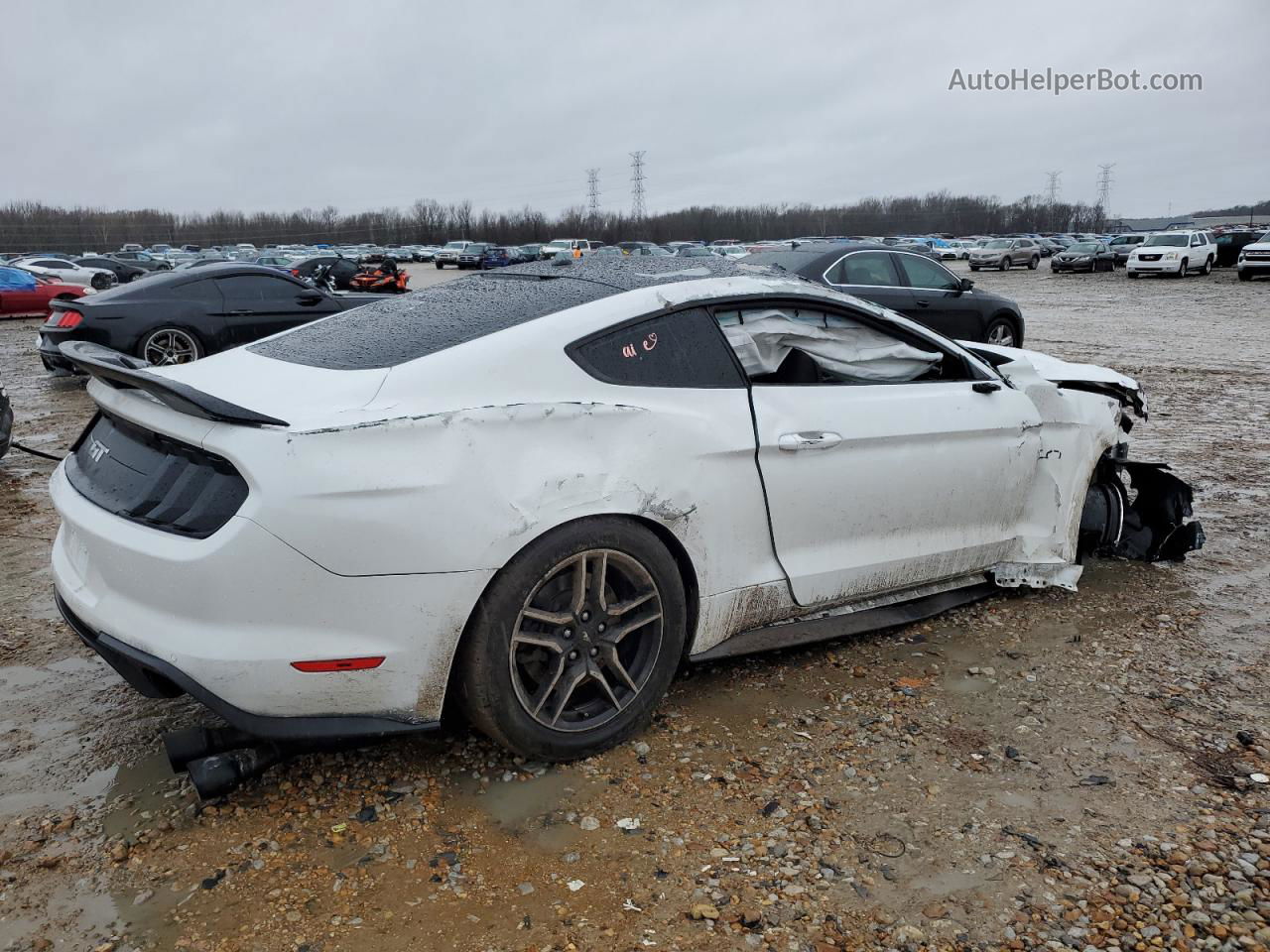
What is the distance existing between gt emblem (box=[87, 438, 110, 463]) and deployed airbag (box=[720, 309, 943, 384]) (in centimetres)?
212

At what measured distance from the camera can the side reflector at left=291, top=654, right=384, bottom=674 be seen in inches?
105

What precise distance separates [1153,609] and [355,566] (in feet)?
11.9

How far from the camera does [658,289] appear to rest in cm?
347

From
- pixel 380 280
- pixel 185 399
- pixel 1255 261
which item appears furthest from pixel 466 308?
pixel 1255 261

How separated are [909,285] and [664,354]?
889 centimetres

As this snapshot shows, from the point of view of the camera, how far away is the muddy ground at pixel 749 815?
2.44 m

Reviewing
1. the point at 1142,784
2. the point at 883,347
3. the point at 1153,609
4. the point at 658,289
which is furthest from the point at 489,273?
the point at 1153,609

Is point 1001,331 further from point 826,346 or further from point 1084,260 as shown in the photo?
point 1084,260

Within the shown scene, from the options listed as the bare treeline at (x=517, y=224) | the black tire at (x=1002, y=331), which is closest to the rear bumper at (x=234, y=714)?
the black tire at (x=1002, y=331)

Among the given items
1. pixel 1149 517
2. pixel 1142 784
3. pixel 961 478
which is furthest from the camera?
pixel 1149 517

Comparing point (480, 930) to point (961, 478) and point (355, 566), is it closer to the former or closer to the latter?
point (355, 566)

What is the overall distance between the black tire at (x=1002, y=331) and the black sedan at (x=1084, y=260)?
97.2 feet

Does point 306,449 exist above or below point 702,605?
above

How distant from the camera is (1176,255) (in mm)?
32938
